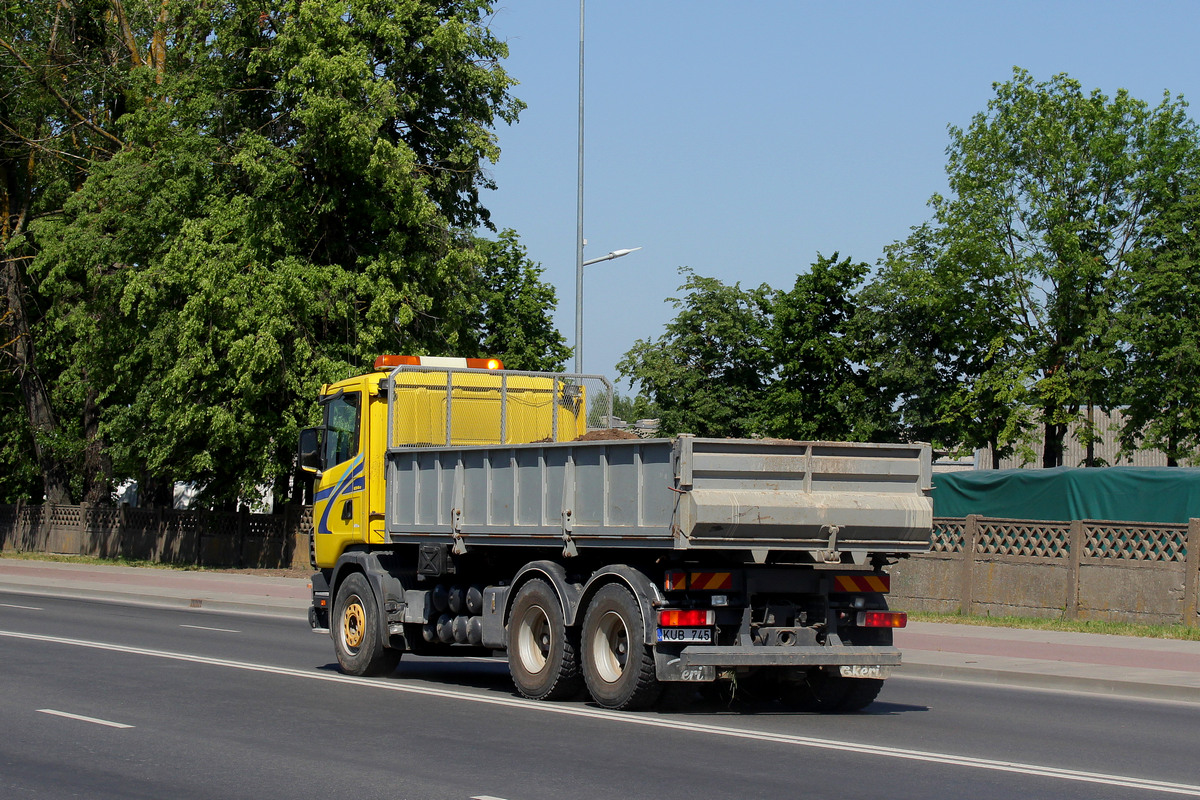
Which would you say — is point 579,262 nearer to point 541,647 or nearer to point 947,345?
point 541,647

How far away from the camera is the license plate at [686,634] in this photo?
10.3 metres

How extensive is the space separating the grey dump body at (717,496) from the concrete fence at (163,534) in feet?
74.1

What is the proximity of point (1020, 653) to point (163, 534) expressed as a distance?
27.7m

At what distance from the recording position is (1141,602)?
19.0m

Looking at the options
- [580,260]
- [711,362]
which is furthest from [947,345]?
[580,260]

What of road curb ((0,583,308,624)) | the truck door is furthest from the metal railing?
road curb ((0,583,308,624))

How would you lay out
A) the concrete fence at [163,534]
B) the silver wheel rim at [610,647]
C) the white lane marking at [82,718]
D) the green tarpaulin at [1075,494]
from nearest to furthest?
the white lane marking at [82,718] → the silver wheel rim at [610,647] → the green tarpaulin at [1075,494] → the concrete fence at [163,534]

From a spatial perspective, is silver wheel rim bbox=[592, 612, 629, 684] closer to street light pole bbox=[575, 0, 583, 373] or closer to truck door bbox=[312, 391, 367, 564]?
truck door bbox=[312, 391, 367, 564]

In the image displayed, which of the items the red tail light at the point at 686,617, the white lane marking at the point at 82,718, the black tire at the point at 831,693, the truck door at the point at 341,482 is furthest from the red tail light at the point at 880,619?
the white lane marking at the point at 82,718

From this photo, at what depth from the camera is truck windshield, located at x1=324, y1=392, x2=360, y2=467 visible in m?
14.2

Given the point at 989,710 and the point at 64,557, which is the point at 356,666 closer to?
the point at 989,710

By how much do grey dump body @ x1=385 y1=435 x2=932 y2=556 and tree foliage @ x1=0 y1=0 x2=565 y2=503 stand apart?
1930cm

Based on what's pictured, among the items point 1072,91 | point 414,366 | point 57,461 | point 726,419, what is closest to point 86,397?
point 57,461

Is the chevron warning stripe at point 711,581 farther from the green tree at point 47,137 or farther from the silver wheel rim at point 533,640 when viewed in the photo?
the green tree at point 47,137
